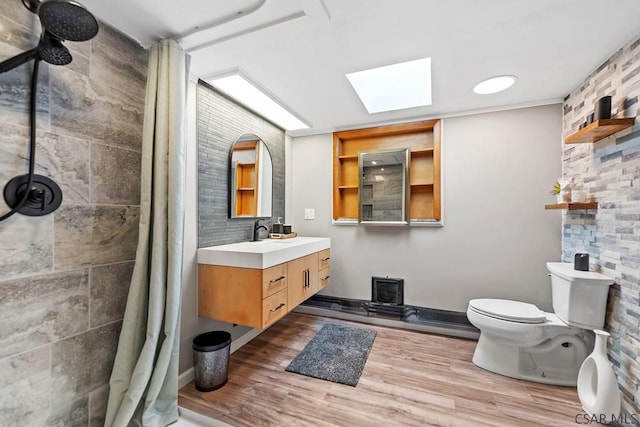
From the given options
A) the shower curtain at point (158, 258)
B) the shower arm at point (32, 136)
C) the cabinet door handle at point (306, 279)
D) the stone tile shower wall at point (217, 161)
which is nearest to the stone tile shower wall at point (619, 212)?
the cabinet door handle at point (306, 279)

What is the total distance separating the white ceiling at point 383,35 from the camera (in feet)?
3.92

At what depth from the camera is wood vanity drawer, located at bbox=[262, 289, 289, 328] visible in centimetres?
166

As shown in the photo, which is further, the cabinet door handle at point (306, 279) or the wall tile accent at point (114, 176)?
the cabinet door handle at point (306, 279)

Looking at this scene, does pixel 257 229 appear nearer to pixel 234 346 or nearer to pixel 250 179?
pixel 250 179

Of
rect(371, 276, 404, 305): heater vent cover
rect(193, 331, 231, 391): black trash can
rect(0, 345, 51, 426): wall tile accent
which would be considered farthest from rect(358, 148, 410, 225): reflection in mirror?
rect(0, 345, 51, 426): wall tile accent

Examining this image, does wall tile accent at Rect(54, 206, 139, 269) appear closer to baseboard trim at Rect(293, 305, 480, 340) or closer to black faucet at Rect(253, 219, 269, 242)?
black faucet at Rect(253, 219, 269, 242)

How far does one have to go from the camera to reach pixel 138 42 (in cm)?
145

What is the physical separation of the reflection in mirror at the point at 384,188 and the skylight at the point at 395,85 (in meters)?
0.52

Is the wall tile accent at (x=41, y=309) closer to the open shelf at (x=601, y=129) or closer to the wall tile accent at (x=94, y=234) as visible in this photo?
the wall tile accent at (x=94, y=234)

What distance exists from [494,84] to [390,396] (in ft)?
7.54

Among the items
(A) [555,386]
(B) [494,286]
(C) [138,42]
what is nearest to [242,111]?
(C) [138,42]

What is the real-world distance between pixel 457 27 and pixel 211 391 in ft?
8.37

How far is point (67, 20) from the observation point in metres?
0.91

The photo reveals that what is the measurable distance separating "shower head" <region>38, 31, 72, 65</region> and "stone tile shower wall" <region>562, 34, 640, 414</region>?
276cm
